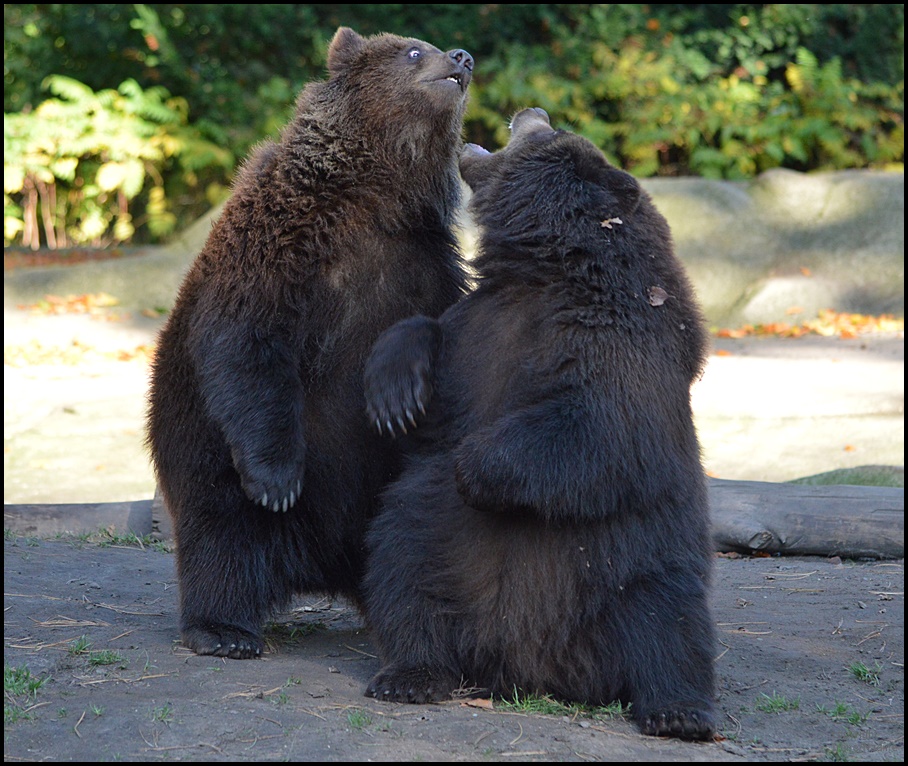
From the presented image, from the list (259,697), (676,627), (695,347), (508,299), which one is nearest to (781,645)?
(676,627)

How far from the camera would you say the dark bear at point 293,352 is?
14.6 ft

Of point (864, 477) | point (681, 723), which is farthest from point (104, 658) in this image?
point (864, 477)

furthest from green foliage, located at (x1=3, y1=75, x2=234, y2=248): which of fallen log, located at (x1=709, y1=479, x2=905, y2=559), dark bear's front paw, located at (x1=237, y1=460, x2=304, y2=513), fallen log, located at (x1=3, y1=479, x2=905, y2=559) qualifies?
dark bear's front paw, located at (x1=237, y1=460, x2=304, y2=513)

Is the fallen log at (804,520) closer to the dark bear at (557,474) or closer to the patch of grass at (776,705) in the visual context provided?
the patch of grass at (776,705)

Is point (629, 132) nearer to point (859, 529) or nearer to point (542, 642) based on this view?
point (859, 529)

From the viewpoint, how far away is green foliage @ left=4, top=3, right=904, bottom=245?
1752 centimetres

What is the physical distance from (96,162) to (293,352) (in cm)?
1549

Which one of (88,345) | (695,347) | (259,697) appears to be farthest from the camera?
(88,345)

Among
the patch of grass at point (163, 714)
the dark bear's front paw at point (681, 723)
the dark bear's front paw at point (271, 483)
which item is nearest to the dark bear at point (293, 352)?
the dark bear's front paw at point (271, 483)

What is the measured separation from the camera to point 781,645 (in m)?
4.85

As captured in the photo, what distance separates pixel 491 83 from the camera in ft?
58.1

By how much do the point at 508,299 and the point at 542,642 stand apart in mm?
1263

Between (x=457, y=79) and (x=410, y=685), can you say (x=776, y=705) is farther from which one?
(x=457, y=79)

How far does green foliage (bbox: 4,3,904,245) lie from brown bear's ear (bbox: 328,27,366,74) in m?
12.4
